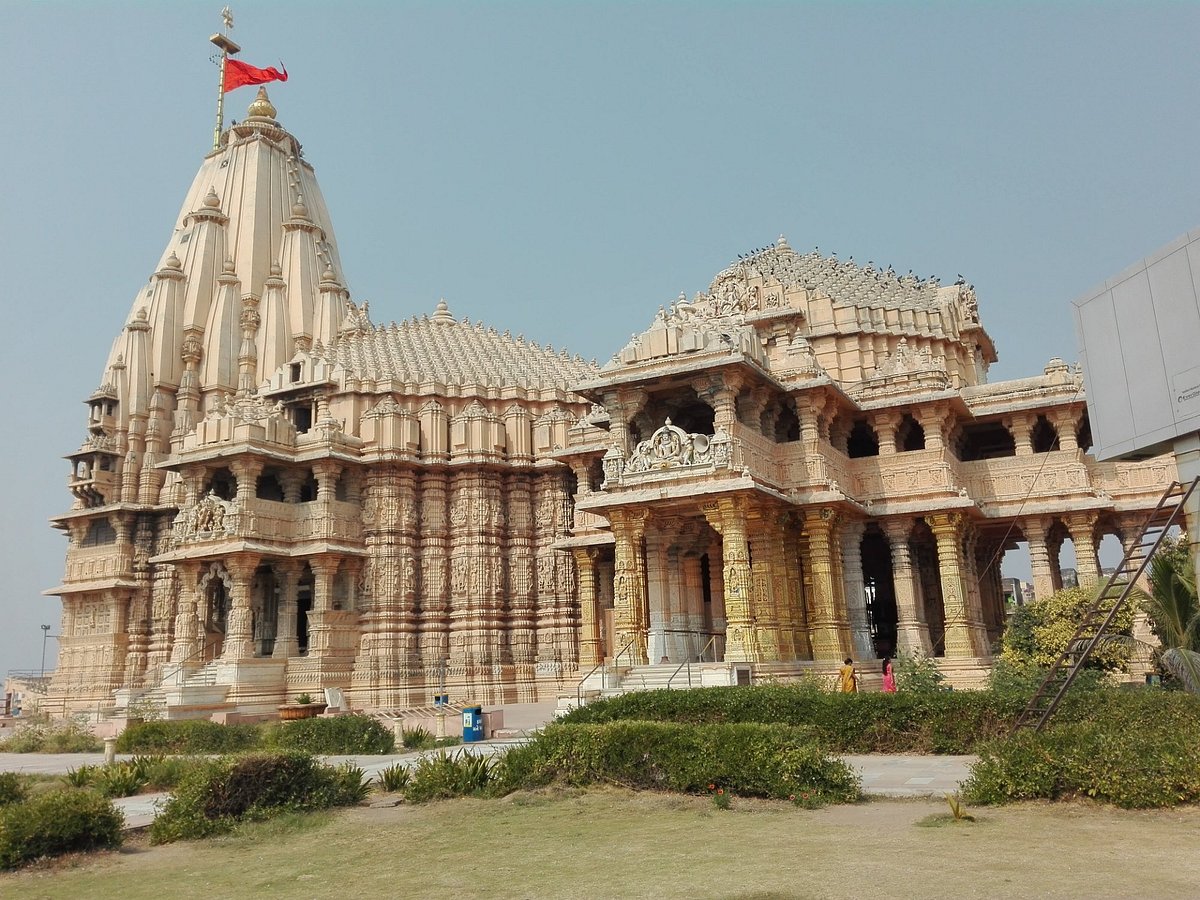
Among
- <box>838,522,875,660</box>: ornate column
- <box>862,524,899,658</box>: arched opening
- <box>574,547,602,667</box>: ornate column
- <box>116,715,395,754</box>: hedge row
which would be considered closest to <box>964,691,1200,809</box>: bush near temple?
<box>116,715,395,754</box>: hedge row

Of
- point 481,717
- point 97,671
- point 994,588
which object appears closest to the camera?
point 481,717

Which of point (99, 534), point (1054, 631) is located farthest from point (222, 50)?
point (1054, 631)

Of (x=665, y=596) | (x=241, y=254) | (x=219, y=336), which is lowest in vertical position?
(x=665, y=596)

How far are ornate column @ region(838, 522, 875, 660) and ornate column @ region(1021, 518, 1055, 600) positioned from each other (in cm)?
471

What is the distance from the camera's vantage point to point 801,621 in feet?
82.1

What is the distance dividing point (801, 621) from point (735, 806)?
46.2 ft

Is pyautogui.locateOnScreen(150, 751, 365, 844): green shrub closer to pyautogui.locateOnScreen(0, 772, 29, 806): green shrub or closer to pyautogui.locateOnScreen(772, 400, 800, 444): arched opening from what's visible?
pyautogui.locateOnScreen(0, 772, 29, 806): green shrub

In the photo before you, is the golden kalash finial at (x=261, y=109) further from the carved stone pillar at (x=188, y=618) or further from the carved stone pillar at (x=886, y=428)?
the carved stone pillar at (x=886, y=428)

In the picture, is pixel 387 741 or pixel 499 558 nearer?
pixel 387 741

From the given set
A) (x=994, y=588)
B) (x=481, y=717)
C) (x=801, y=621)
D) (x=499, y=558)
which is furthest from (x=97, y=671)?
(x=994, y=588)

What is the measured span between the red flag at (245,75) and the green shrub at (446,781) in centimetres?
5345

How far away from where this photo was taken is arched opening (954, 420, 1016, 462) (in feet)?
97.3

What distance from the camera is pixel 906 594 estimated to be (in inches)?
1019

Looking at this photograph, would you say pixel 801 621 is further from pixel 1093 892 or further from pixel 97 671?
pixel 97 671
